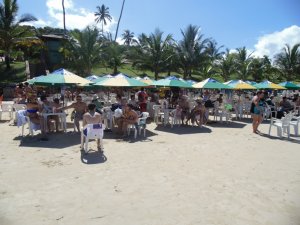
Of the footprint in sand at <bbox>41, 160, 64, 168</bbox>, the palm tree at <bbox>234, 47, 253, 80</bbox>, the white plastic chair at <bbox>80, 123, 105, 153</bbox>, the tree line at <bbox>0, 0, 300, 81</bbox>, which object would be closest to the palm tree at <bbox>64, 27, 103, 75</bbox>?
the tree line at <bbox>0, 0, 300, 81</bbox>

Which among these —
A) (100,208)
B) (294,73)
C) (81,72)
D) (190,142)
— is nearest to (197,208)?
(100,208)

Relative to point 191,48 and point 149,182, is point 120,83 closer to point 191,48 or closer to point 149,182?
point 149,182

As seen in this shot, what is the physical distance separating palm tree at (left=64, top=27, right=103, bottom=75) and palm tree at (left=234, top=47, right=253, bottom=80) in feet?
54.0

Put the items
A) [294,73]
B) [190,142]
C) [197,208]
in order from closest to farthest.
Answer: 1. [197,208]
2. [190,142]
3. [294,73]

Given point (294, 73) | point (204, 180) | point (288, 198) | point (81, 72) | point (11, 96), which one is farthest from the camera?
point (294, 73)

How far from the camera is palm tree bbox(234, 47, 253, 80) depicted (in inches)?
1372

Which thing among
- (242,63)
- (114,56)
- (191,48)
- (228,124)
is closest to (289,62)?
(242,63)

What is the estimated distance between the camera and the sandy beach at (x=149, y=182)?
13.1 ft

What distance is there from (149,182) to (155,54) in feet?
87.1

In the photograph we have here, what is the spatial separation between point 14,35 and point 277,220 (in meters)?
25.6

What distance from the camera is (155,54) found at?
30812mm

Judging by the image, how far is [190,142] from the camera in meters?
8.67

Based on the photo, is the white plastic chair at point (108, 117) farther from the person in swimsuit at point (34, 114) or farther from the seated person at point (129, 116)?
the person in swimsuit at point (34, 114)

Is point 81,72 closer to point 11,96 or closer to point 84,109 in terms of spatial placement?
point 11,96
